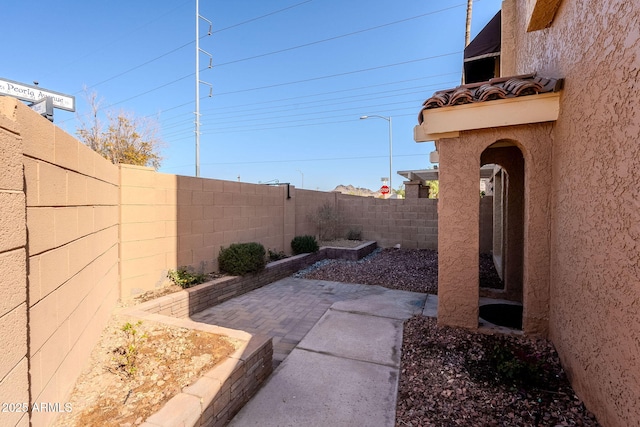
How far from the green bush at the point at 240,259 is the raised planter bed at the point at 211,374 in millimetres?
676

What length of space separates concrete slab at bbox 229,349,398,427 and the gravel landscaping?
0.62ft

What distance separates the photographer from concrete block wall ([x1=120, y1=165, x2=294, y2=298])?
4.85m

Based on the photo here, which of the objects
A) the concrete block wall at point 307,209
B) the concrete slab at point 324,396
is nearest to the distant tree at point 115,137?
the concrete block wall at point 307,209

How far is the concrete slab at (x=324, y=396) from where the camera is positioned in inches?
99.7

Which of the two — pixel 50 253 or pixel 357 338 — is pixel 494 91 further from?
pixel 50 253

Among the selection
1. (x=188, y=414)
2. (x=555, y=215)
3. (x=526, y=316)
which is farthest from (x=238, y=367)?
(x=555, y=215)

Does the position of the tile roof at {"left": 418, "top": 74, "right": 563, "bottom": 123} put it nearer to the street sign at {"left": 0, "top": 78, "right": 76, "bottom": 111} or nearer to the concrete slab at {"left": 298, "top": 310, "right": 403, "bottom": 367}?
the concrete slab at {"left": 298, "top": 310, "right": 403, "bottom": 367}

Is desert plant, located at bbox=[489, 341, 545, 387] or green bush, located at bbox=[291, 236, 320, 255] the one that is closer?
desert plant, located at bbox=[489, 341, 545, 387]

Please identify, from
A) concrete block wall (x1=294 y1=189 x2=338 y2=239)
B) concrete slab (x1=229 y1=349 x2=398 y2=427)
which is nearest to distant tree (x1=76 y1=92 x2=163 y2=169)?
concrete block wall (x1=294 y1=189 x2=338 y2=239)

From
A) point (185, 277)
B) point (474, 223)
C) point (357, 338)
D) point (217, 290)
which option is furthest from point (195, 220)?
point (474, 223)

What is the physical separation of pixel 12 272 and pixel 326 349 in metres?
3.08

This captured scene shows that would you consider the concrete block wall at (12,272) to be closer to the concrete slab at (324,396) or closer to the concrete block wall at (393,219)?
the concrete slab at (324,396)

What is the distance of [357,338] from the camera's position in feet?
13.0

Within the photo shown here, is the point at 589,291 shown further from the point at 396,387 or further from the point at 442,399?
the point at 396,387
